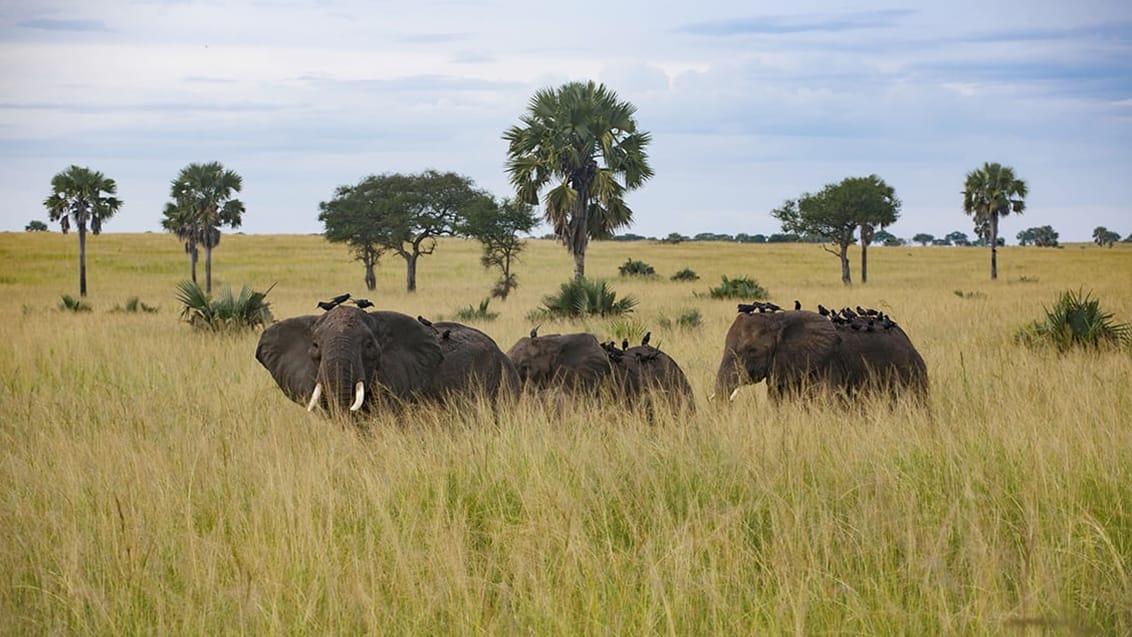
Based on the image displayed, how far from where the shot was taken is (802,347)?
8961 mm

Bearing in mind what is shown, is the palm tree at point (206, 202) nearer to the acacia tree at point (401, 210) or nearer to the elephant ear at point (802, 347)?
the acacia tree at point (401, 210)

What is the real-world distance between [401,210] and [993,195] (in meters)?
33.7

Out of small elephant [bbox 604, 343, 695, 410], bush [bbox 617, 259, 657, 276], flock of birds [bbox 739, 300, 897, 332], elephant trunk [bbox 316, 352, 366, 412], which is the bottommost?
small elephant [bbox 604, 343, 695, 410]

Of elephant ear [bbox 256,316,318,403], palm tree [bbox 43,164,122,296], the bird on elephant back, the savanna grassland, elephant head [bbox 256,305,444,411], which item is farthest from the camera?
palm tree [bbox 43,164,122,296]

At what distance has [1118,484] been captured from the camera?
527 cm

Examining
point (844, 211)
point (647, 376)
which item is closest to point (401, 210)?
point (844, 211)


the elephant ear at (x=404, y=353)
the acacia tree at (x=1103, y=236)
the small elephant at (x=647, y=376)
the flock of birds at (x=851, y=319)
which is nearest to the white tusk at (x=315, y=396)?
the elephant ear at (x=404, y=353)

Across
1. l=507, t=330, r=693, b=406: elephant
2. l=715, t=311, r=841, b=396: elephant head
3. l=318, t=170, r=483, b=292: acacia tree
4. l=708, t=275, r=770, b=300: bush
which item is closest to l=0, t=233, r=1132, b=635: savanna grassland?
l=715, t=311, r=841, b=396: elephant head

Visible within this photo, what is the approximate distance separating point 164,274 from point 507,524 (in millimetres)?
66662

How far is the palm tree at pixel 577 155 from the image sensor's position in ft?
101

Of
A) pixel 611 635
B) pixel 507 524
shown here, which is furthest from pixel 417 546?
pixel 611 635

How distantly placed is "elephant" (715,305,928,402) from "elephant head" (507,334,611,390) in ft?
3.51

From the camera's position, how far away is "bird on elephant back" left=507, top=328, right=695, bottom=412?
8.86 metres

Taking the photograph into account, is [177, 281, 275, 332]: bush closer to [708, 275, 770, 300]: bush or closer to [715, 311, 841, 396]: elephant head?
[715, 311, 841, 396]: elephant head
